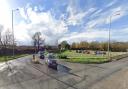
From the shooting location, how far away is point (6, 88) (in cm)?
1059

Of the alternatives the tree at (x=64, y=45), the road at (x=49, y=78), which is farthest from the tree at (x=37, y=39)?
the road at (x=49, y=78)

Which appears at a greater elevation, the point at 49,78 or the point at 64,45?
the point at 64,45

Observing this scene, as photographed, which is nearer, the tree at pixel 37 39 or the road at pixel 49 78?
the road at pixel 49 78

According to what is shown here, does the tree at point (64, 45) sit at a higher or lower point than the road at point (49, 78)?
higher

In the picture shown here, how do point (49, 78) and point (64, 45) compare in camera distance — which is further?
point (64, 45)

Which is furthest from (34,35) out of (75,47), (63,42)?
(75,47)

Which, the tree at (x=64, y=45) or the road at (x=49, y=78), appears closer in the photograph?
the road at (x=49, y=78)

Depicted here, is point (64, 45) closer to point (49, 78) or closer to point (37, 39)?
point (37, 39)

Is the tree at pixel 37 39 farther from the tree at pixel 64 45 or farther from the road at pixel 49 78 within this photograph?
the road at pixel 49 78

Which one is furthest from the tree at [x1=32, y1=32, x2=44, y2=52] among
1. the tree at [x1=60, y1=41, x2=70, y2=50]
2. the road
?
the road

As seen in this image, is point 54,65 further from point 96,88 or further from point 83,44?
point 83,44

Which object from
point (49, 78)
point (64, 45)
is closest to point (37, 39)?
point (64, 45)

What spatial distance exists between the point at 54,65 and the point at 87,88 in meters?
10.9

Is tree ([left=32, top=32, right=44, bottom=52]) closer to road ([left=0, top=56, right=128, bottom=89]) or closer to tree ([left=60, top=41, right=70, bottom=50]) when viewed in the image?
tree ([left=60, top=41, right=70, bottom=50])
